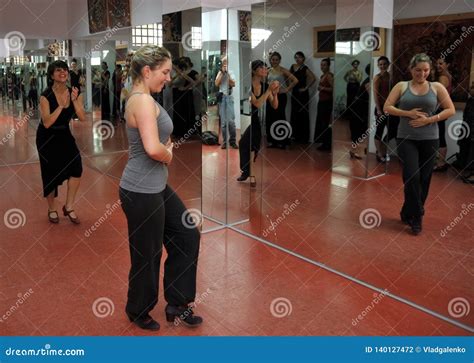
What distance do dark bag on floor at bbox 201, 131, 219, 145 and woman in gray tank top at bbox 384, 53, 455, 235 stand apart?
1794 millimetres

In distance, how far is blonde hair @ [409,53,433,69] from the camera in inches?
114

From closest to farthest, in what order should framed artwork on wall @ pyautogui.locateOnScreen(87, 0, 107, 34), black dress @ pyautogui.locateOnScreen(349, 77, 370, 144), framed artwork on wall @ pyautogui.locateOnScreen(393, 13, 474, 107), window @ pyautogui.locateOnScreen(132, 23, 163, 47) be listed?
framed artwork on wall @ pyautogui.locateOnScreen(393, 13, 474, 107) → black dress @ pyautogui.locateOnScreen(349, 77, 370, 144) → window @ pyautogui.locateOnScreen(132, 23, 163, 47) → framed artwork on wall @ pyautogui.locateOnScreen(87, 0, 107, 34)

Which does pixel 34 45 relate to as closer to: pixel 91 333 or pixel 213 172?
pixel 213 172

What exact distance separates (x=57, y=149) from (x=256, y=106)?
189 cm

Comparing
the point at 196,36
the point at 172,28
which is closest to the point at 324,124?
the point at 196,36

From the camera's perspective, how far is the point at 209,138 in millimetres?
4582

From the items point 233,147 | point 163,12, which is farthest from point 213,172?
point 163,12

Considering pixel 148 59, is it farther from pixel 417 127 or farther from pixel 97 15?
pixel 97 15

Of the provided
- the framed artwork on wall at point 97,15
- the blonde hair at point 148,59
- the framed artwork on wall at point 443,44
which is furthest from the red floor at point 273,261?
the blonde hair at point 148,59

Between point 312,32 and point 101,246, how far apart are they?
2438 mm

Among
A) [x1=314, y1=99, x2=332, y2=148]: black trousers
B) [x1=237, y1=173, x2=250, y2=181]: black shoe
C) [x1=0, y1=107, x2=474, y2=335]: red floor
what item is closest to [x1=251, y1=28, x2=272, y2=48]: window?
[x1=314, y1=99, x2=332, y2=148]: black trousers

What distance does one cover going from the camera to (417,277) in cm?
335

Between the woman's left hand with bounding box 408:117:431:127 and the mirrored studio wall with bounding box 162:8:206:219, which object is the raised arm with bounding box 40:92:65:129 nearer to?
the mirrored studio wall with bounding box 162:8:206:219

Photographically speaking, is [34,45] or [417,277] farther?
[34,45]
